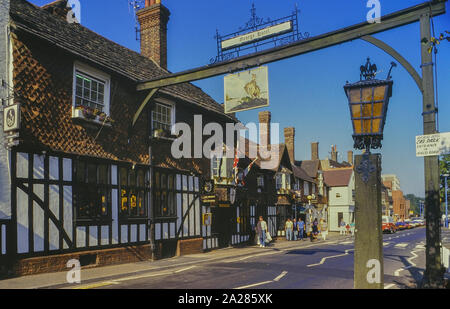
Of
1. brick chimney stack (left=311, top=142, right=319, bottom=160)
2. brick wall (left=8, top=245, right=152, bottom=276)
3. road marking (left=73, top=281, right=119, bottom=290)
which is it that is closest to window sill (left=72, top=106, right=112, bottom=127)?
brick wall (left=8, top=245, right=152, bottom=276)

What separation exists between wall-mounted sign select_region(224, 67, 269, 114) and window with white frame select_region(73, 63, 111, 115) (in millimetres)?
4849

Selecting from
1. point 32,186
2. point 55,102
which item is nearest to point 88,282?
point 32,186

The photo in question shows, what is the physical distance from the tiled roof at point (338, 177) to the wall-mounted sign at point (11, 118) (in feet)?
152

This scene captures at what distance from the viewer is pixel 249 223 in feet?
88.6

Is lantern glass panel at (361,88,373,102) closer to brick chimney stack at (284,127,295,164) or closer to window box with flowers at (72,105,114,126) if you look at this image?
window box with flowers at (72,105,114,126)

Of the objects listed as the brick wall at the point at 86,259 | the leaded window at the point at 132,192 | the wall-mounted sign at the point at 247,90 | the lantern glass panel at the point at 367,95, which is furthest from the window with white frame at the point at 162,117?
the lantern glass panel at the point at 367,95

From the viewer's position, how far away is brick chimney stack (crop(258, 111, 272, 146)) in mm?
34031

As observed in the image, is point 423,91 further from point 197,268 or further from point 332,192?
point 332,192

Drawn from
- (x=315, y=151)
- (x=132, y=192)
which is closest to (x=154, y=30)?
(x=132, y=192)

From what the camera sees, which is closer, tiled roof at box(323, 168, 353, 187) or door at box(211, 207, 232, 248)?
door at box(211, 207, 232, 248)

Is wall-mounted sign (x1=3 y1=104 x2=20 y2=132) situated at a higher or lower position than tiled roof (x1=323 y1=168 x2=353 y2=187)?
higher

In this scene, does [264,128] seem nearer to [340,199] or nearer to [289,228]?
[289,228]

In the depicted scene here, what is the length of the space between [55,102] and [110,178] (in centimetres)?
327

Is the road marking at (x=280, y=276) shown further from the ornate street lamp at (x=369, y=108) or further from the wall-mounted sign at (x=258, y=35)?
the wall-mounted sign at (x=258, y=35)
